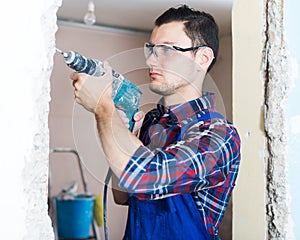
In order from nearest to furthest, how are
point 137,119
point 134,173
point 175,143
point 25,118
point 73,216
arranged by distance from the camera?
point 25,118
point 134,173
point 175,143
point 137,119
point 73,216

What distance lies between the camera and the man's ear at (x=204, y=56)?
58.7 inches

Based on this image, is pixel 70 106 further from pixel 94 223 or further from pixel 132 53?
pixel 132 53

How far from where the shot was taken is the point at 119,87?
54.3 inches

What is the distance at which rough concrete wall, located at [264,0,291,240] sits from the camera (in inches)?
60.2

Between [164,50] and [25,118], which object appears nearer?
[25,118]

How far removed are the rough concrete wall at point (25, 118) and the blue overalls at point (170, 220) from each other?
1.47ft

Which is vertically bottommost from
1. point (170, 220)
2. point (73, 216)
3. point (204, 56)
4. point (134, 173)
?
point (73, 216)

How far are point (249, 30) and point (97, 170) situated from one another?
2.22 ft

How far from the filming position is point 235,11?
5.61ft

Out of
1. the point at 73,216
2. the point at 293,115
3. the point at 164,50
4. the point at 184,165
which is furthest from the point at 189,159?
the point at 73,216

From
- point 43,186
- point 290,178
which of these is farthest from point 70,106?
point 43,186

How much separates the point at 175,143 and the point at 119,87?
216 millimetres

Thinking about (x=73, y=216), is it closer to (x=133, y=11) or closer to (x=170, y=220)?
(x=133, y=11)

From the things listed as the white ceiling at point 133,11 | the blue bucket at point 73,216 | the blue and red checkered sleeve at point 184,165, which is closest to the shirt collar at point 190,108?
the blue and red checkered sleeve at point 184,165
